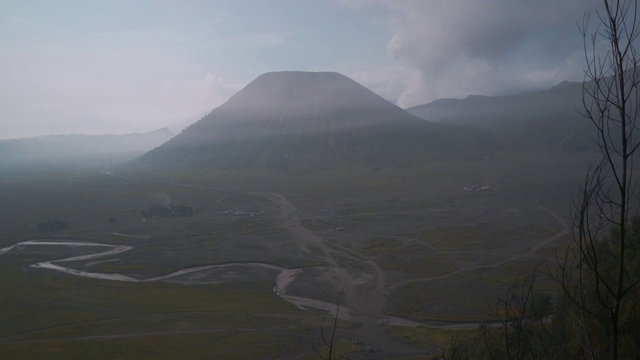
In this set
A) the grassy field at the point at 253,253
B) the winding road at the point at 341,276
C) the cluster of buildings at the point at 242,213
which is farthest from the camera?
the cluster of buildings at the point at 242,213

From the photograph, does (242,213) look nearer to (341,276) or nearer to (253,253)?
(253,253)

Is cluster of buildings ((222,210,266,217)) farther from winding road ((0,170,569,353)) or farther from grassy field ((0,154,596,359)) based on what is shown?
winding road ((0,170,569,353))

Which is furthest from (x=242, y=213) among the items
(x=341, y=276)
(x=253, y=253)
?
(x=341, y=276)

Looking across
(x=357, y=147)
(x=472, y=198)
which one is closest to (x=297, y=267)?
(x=472, y=198)

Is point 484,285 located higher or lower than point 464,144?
lower

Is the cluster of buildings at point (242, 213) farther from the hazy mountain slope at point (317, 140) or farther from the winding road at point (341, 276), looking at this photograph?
the hazy mountain slope at point (317, 140)

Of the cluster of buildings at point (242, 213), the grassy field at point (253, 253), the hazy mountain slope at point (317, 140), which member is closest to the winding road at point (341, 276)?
the grassy field at point (253, 253)

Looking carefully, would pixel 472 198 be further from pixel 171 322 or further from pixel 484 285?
pixel 171 322

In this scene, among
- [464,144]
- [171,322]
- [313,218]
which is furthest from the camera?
[464,144]

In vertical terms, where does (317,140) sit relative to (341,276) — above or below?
above
